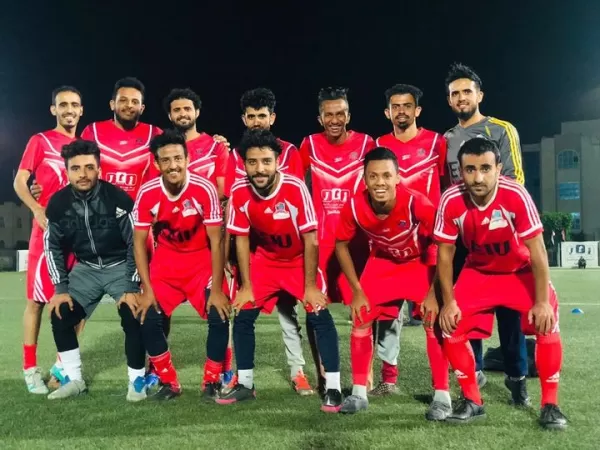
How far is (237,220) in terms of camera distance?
412 cm

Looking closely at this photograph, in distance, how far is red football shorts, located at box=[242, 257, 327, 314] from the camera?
413cm

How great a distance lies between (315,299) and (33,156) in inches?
98.6

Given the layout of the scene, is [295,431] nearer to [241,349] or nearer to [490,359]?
[241,349]

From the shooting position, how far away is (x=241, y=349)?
4.09 meters

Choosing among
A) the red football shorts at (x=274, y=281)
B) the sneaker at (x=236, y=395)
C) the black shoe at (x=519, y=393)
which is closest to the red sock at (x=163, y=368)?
the sneaker at (x=236, y=395)

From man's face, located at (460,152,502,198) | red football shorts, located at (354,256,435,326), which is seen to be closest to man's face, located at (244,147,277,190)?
red football shorts, located at (354,256,435,326)

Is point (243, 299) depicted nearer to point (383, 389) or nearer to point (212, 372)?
point (212, 372)

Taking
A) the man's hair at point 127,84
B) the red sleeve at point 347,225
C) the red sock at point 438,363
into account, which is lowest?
the red sock at point 438,363

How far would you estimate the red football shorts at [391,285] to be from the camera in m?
3.90

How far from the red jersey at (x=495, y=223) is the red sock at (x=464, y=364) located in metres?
0.47

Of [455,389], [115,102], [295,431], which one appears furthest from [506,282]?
[115,102]

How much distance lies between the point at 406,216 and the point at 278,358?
242cm

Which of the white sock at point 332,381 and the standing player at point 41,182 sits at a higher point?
the standing player at point 41,182

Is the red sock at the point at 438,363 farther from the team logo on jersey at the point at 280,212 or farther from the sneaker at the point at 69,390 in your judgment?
the sneaker at the point at 69,390
